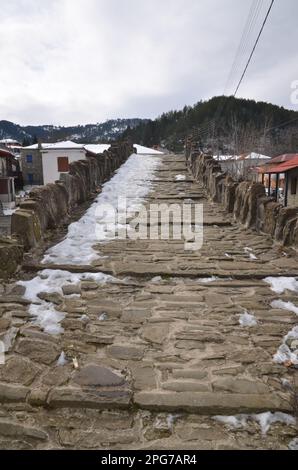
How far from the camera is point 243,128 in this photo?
36.1 meters

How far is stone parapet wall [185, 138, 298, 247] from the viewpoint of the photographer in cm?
484

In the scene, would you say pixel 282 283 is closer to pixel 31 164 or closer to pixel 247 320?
pixel 247 320

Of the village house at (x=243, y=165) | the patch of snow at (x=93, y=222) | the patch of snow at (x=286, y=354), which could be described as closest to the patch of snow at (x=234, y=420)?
the patch of snow at (x=286, y=354)

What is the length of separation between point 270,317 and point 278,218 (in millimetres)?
2397

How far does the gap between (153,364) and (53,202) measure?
3.95 m

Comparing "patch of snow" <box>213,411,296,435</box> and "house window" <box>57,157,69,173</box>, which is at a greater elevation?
"house window" <box>57,157,69,173</box>

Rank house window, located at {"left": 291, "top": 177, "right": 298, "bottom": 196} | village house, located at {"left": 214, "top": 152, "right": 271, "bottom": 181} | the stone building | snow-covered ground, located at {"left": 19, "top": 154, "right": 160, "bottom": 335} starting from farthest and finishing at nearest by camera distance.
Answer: the stone building < village house, located at {"left": 214, "top": 152, "right": 271, "bottom": 181} < house window, located at {"left": 291, "top": 177, "right": 298, "bottom": 196} < snow-covered ground, located at {"left": 19, "top": 154, "right": 160, "bottom": 335}

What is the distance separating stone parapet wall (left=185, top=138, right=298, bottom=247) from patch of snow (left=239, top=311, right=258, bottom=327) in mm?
1886

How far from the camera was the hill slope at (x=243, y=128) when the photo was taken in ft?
106

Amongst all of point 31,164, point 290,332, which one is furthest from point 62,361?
point 31,164

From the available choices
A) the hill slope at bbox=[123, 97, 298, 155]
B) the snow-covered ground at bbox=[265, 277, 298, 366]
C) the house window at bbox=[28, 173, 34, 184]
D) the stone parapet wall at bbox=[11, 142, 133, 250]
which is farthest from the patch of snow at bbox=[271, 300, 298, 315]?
the house window at bbox=[28, 173, 34, 184]

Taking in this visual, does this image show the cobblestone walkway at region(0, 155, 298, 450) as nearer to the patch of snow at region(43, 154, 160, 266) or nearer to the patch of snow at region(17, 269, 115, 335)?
the patch of snow at region(17, 269, 115, 335)
